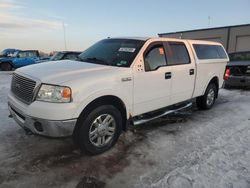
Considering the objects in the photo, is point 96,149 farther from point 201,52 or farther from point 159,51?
point 201,52

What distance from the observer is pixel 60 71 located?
379 cm

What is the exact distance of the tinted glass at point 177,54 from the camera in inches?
201

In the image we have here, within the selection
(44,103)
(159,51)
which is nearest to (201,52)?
(159,51)

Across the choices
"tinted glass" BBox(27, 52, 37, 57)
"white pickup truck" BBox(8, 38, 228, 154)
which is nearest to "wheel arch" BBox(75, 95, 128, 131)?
"white pickup truck" BBox(8, 38, 228, 154)

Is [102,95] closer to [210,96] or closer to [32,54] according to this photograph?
[210,96]

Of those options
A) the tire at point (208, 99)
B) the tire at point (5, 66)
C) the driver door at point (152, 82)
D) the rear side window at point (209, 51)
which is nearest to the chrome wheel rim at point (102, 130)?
the driver door at point (152, 82)

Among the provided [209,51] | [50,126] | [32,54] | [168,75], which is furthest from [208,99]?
[32,54]

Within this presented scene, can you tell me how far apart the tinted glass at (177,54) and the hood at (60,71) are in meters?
1.56

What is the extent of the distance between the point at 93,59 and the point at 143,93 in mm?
1116

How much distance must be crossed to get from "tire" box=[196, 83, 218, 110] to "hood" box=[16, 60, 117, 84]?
342 centimetres

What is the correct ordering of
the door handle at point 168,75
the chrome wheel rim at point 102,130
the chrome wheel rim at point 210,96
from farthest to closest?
the chrome wheel rim at point 210,96 < the door handle at point 168,75 < the chrome wheel rim at point 102,130

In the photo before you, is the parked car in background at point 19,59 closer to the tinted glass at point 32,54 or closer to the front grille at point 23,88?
the tinted glass at point 32,54

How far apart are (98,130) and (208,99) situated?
394 centimetres

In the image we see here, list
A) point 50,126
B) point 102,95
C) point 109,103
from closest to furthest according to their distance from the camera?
1. point 50,126
2. point 102,95
3. point 109,103
